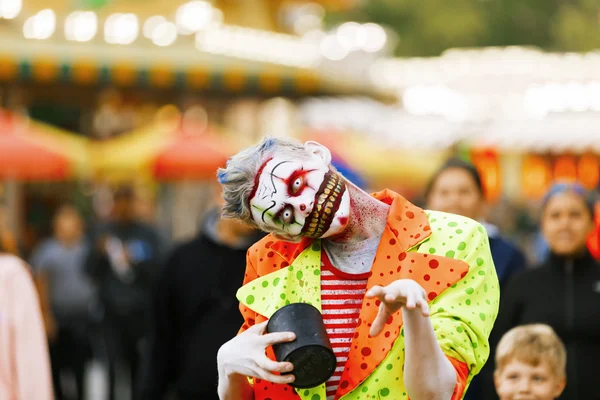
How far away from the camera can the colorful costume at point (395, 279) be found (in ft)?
10.5

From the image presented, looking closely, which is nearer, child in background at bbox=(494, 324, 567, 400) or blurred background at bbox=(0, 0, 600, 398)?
child in background at bbox=(494, 324, 567, 400)

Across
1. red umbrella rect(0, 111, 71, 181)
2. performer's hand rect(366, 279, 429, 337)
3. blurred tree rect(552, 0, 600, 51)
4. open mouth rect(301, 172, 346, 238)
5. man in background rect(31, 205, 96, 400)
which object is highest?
blurred tree rect(552, 0, 600, 51)

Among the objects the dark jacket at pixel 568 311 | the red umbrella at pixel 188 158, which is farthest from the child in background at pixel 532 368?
the red umbrella at pixel 188 158

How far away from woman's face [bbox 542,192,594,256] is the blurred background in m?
2.72

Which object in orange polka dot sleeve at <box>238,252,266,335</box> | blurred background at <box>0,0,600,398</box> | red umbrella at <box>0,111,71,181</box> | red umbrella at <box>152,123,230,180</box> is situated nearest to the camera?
orange polka dot sleeve at <box>238,252,266,335</box>

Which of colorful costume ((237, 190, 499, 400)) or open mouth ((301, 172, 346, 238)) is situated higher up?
open mouth ((301, 172, 346, 238))

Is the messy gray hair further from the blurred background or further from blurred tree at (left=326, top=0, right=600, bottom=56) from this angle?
blurred tree at (left=326, top=0, right=600, bottom=56)

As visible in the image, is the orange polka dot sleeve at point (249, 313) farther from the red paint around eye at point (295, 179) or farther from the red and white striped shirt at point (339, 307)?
the red paint around eye at point (295, 179)

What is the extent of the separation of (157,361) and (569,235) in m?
2.21

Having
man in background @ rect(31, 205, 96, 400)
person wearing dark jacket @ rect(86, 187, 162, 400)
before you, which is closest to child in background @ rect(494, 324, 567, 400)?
person wearing dark jacket @ rect(86, 187, 162, 400)

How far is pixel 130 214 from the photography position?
11.0 m

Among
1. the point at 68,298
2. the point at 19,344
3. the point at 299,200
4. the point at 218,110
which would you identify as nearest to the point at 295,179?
the point at 299,200

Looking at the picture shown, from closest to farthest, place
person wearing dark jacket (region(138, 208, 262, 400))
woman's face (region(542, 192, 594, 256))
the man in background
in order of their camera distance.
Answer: woman's face (region(542, 192, 594, 256)), person wearing dark jacket (region(138, 208, 262, 400)), the man in background

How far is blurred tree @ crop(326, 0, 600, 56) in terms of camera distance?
4741 cm
